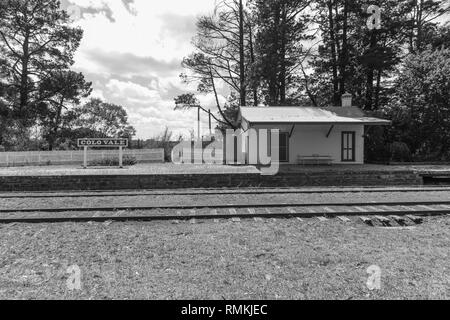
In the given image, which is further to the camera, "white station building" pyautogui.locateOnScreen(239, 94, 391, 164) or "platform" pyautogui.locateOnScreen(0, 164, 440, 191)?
"white station building" pyautogui.locateOnScreen(239, 94, 391, 164)

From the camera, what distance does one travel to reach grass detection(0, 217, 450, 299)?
3.59 meters

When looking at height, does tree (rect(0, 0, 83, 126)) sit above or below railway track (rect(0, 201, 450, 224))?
above

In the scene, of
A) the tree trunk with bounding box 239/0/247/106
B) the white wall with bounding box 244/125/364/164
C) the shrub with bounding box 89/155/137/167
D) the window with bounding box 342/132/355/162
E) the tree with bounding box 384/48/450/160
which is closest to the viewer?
the white wall with bounding box 244/125/364/164

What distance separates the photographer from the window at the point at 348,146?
62.8 ft

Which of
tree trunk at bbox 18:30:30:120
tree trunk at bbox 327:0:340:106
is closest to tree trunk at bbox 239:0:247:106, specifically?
tree trunk at bbox 327:0:340:106

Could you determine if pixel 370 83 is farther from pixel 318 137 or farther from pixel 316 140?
pixel 316 140

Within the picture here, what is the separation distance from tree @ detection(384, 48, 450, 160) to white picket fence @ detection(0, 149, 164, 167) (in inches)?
706

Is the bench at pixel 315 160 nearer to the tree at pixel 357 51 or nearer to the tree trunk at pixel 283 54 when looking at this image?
the tree trunk at pixel 283 54

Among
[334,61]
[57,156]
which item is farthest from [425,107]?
[57,156]

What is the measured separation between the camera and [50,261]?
15.0 ft

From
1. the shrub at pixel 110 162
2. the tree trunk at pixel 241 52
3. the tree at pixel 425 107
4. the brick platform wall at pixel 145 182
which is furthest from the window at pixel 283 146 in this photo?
the tree trunk at pixel 241 52

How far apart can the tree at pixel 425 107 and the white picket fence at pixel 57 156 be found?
706 inches

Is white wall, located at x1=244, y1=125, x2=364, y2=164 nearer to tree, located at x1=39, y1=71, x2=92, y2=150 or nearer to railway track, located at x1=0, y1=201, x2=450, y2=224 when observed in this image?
railway track, located at x1=0, y1=201, x2=450, y2=224
